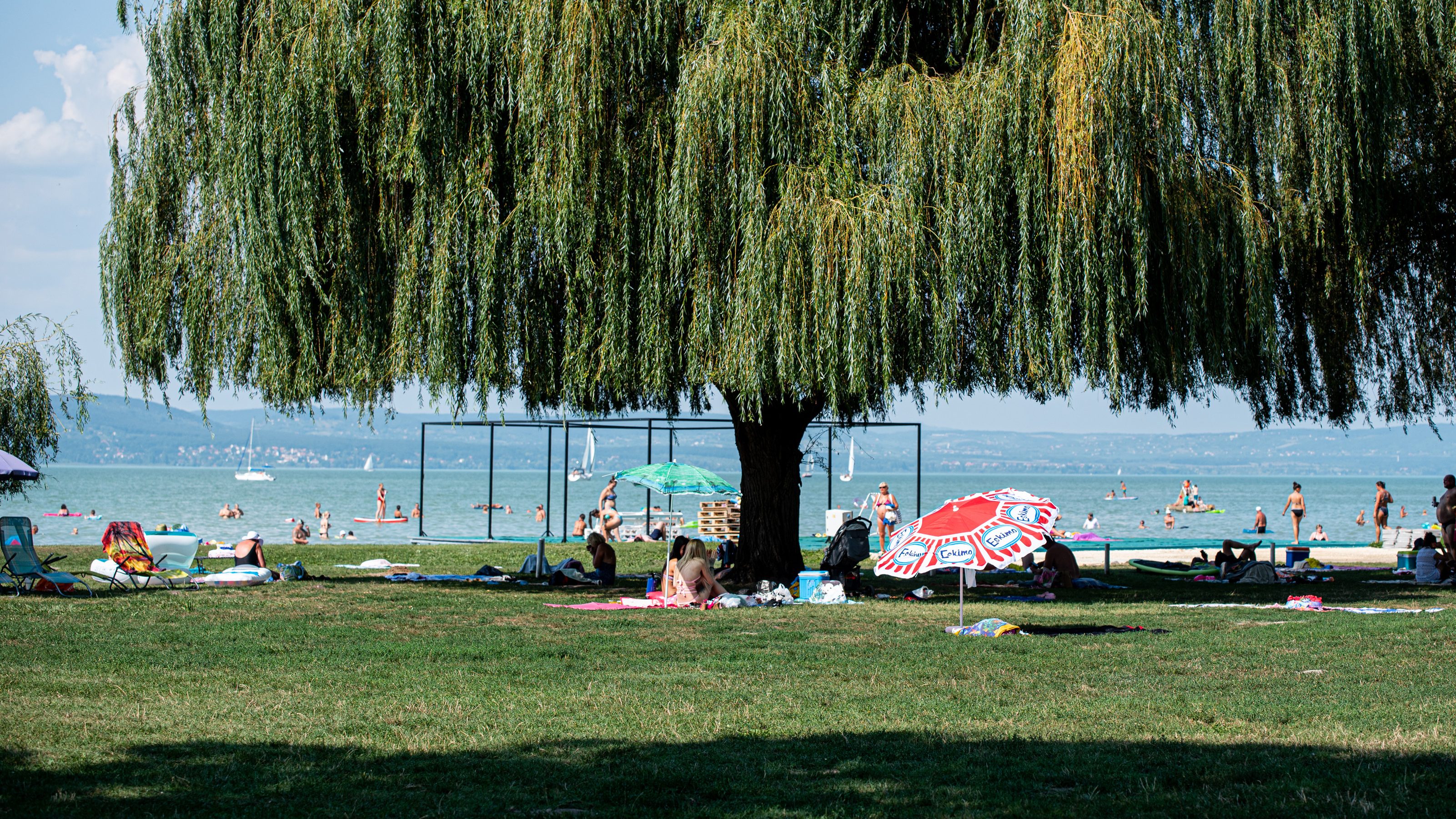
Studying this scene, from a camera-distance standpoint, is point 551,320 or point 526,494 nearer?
point 551,320

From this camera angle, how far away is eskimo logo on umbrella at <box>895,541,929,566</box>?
33.9 feet

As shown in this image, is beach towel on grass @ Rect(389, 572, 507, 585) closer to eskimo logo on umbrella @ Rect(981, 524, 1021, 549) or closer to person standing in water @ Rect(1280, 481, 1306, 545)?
eskimo logo on umbrella @ Rect(981, 524, 1021, 549)

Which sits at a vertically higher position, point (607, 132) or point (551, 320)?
point (607, 132)

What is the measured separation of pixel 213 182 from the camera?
14.9 m

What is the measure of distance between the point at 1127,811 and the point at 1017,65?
937 centimetres

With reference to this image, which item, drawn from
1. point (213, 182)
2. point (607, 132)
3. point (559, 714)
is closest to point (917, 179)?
point (607, 132)

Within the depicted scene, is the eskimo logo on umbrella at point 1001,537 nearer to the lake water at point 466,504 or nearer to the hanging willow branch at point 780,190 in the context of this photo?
the hanging willow branch at point 780,190

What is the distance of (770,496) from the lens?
16.0 m

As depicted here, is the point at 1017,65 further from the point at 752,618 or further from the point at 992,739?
the point at 992,739

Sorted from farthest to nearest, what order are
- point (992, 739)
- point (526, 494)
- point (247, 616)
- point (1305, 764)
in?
point (526, 494) → point (247, 616) → point (992, 739) → point (1305, 764)

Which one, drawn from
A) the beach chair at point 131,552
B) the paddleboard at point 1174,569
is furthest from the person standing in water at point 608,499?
the beach chair at point 131,552

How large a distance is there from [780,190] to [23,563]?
9.49 meters

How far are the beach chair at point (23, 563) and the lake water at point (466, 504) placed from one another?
507 cm

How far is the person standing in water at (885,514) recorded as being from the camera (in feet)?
83.8
